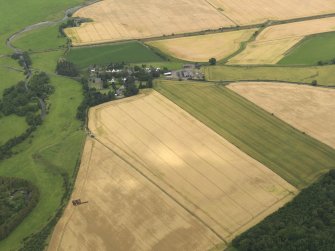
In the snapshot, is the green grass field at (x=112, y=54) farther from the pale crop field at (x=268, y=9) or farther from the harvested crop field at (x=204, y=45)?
the pale crop field at (x=268, y=9)

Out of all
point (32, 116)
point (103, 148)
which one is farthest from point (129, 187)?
point (32, 116)

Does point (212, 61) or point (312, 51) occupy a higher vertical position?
point (212, 61)

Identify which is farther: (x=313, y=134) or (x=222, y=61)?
(x=222, y=61)

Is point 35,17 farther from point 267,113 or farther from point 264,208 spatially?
point 264,208

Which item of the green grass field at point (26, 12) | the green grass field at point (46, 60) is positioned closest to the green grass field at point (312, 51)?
the green grass field at point (46, 60)

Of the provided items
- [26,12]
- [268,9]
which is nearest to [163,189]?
[268,9]

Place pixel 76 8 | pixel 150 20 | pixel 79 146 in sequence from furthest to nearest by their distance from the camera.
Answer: pixel 76 8
pixel 150 20
pixel 79 146

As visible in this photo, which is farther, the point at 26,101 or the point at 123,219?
the point at 26,101

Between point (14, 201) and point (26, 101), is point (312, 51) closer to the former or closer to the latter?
point (26, 101)
